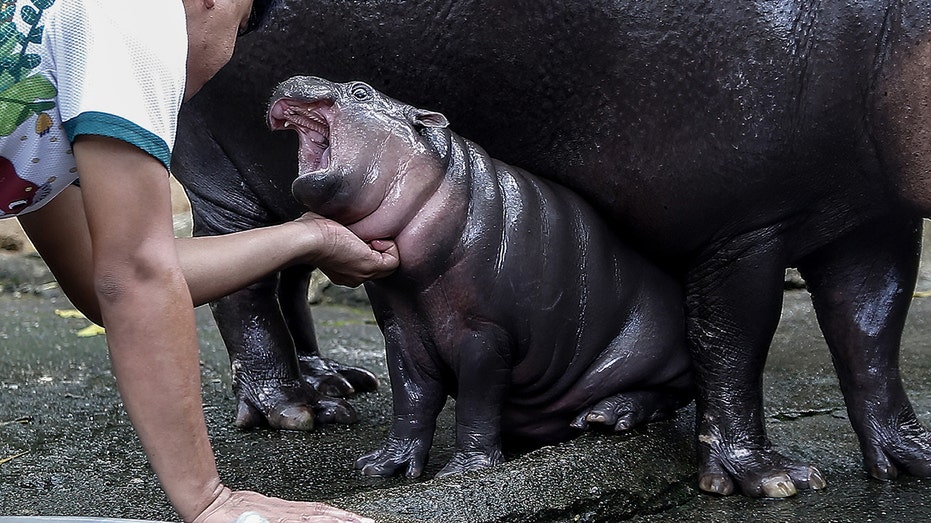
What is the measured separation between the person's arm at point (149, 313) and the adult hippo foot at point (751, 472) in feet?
3.81

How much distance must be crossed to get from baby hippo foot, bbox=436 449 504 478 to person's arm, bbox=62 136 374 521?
2.48ft

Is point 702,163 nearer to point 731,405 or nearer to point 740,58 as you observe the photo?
point 740,58

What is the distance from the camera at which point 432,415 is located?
2793 mm

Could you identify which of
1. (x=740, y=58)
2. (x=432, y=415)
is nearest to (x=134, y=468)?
(x=432, y=415)

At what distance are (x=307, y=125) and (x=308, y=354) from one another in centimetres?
132

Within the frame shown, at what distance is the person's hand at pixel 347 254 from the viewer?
8.34ft

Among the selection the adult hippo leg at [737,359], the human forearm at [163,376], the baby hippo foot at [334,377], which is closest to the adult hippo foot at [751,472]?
the adult hippo leg at [737,359]

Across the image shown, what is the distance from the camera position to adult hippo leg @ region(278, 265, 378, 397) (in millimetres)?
3779

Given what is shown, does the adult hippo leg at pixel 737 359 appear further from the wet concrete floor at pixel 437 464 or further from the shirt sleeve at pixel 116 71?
the shirt sleeve at pixel 116 71

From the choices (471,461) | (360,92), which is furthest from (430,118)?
(471,461)

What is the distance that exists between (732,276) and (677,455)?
42cm

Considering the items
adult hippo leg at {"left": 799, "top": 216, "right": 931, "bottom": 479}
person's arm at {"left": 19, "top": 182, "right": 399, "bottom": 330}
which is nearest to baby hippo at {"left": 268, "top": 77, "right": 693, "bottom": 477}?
person's arm at {"left": 19, "top": 182, "right": 399, "bottom": 330}

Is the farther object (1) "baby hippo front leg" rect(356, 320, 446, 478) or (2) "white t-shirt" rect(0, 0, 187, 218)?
(1) "baby hippo front leg" rect(356, 320, 446, 478)

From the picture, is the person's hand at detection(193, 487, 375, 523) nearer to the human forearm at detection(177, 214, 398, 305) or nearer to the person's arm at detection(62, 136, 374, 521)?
the person's arm at detection(62, 136, 374, 521)
